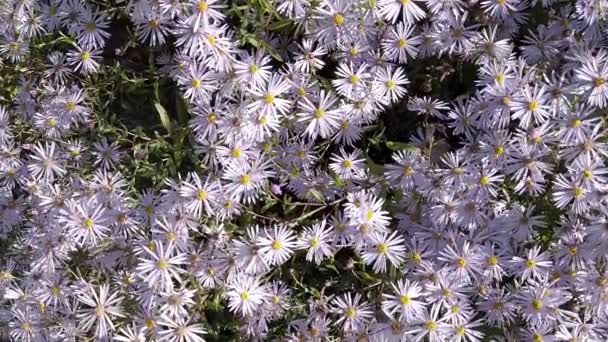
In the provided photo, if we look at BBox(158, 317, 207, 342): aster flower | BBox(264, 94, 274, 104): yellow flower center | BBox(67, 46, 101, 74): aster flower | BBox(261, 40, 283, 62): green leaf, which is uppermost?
A: BBox(261, 40, 283, 62): green leaf

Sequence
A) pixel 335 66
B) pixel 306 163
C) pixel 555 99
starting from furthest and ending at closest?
pixel 335 66, pixel 306 163, pixel 555 99

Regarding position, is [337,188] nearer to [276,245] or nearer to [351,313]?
[276,245]

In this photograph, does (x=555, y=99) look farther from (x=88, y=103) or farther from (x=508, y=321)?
(x=88, y=103)

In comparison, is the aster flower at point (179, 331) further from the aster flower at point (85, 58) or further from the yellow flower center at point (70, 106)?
the aster flower at point (85, 58)

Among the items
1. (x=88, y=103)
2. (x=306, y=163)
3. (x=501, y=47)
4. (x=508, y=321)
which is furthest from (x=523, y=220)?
(x=88, y=103)

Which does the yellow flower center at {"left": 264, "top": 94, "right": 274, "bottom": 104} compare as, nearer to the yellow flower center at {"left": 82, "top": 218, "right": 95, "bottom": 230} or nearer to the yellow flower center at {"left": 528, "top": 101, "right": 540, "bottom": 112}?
the yellow flower center at {"left": 82, "top": 218, "right": 95, "bottom": 230}

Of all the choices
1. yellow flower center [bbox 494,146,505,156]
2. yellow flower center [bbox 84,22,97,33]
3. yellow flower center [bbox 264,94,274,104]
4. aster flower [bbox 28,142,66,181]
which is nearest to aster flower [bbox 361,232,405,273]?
yellow flower center [bbox 494,146,505,156]

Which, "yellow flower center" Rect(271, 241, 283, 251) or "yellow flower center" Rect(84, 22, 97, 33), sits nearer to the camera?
"yellow flower center" Rect(271, 241, 283, 251)

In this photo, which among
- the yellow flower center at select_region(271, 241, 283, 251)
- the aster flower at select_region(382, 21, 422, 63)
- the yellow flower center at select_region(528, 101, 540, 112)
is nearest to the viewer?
the yellow flower center at select_region(528, 101, 540, 112)
